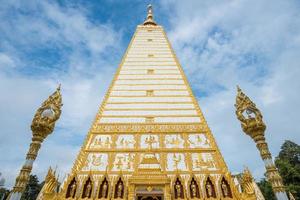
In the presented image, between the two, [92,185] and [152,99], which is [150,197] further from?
[152,99]

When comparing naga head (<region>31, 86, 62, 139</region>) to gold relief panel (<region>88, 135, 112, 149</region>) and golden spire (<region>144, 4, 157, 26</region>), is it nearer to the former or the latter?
gold relief panel (<region>88, 135, 112, 149</region>)

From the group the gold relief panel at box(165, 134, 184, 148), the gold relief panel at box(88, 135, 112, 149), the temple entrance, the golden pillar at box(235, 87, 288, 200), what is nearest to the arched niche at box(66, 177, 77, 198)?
the gold relief panel at box(88, 135, 112, 149)

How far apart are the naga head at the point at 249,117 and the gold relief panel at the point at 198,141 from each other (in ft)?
10.9

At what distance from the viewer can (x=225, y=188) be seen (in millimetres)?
9578

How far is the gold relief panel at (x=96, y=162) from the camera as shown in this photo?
10305mm

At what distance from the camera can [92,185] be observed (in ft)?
31.7

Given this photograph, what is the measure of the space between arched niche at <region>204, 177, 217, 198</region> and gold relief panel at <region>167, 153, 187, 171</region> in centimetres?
110

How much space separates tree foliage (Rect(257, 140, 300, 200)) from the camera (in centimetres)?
1935

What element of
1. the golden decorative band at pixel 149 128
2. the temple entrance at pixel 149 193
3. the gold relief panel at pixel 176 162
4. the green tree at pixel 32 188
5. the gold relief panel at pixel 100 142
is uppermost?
the green tree at pixel 32 188

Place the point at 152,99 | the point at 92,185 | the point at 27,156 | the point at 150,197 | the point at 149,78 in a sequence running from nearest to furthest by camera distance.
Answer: the point at 27,156 < the point at 150,197 < the point at 92,185 < the point at 152,99 < the point at 149,78

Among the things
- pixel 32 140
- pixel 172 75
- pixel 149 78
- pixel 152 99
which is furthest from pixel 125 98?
pixel 32 140

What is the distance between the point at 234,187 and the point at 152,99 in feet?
22.0

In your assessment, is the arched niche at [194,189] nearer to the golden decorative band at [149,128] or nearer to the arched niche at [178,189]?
the arched niche at [178,189]

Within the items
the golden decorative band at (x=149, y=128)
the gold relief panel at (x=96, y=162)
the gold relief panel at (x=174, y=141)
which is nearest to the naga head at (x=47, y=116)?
the gold relief panel at (x=96, y=162)
